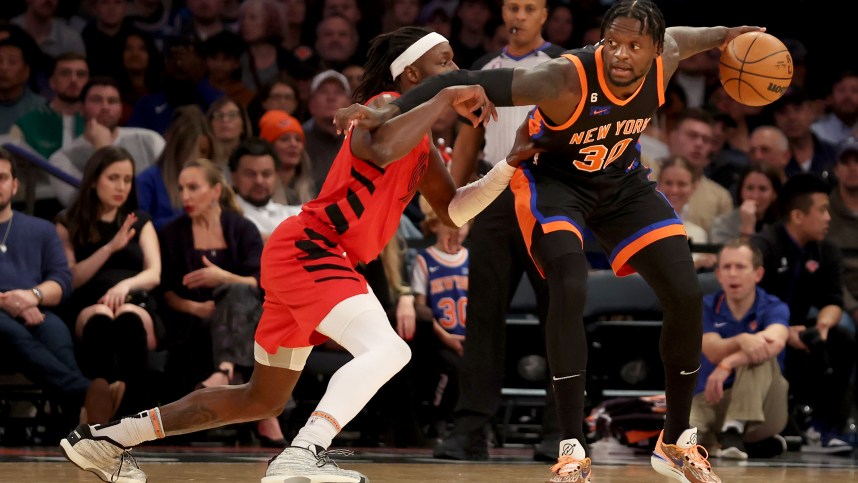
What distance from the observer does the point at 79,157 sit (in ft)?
26.9

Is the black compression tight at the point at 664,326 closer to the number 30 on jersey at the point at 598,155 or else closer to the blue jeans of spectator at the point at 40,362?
the number 30 on jersey at the point at 598,155

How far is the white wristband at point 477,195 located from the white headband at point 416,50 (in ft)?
1.59

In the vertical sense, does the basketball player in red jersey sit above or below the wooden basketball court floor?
above

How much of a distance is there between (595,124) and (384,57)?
79 cm

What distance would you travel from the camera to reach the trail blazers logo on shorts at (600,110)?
4.68 m

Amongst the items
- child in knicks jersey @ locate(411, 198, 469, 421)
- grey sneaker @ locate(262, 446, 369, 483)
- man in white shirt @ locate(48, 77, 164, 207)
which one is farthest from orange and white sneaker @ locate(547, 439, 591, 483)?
man in white shirt @ locate(48, 77, 164, 207)

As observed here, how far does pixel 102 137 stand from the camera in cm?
824

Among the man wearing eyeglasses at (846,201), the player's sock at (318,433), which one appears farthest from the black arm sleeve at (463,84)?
the man wearing eyeglasses at (846,201)

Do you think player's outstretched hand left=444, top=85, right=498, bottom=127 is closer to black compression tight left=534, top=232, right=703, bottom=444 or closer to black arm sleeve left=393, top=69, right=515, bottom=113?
black arm sleeve left=393, top=69, right=515, bottom=113

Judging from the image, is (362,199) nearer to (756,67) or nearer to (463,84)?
(463,84)

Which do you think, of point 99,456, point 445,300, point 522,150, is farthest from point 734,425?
point 99,456

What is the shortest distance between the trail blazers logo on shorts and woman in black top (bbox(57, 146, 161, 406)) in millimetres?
3060

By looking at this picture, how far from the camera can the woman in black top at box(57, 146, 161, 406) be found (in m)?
6.75

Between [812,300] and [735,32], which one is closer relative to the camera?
[735,32]
